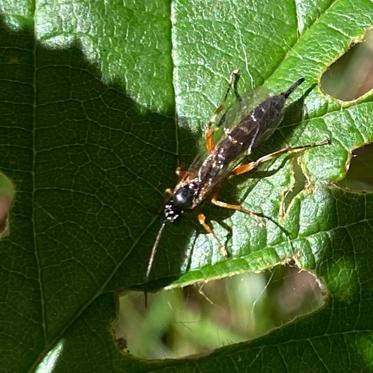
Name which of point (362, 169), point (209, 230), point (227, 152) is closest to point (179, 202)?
point (209, 230)

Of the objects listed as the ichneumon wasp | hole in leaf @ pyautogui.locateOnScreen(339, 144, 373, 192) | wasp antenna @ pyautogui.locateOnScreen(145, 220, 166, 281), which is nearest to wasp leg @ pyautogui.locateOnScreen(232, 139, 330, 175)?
the ichneumon wasp

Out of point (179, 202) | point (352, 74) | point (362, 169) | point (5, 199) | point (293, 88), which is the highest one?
point (293, 88)

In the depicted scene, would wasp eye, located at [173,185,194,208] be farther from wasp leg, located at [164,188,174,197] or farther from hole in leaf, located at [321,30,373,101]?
hole in leaf, located at [321,30,373,101]

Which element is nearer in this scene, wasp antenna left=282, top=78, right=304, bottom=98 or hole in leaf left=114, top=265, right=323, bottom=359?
wasp antenna left=282, top=78, right=304, bottom=98

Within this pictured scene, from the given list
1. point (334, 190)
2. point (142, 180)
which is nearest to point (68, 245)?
point (142, 180)

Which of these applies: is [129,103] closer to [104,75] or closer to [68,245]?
[104,75]

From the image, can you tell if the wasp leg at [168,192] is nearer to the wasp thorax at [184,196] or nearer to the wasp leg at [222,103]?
the wasp thorax at [184,196]

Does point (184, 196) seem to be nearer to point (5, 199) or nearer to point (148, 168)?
point (148, 168)
